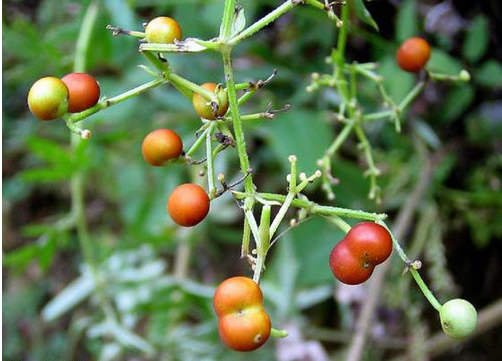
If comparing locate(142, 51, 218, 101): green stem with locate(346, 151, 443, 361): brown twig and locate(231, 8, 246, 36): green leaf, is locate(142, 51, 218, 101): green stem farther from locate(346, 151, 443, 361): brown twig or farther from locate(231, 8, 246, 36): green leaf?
locate(346, 151, 443, 361): brown twig

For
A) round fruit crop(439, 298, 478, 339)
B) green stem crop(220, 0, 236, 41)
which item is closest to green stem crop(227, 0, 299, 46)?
green stem crop(220, 0, 236, 41)

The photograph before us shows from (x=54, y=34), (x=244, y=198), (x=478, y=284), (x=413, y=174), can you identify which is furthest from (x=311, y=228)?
(x=244, y=198)

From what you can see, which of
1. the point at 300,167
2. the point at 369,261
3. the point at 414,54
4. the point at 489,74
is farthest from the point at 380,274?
the point at 369,261

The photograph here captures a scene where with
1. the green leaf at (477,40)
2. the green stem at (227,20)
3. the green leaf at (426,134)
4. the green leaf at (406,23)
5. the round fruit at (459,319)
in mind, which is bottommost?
the green leaf at (426,134)

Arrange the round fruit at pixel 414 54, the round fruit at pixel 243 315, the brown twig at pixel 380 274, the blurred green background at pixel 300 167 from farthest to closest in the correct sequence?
the blurred green background at pixel 300 167
the brown twig at pixel 380 274
the round fruit at pixel 414 54
the round fruit at pixel 243 315

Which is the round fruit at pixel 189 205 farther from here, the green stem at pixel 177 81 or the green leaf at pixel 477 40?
the green leaf at pixel 477 40

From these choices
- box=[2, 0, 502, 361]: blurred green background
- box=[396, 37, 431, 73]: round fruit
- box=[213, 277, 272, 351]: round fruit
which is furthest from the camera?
box=[2, 0, 502, 361]: blurred green background

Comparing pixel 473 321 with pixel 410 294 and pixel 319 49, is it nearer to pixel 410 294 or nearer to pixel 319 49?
pixel 410 294

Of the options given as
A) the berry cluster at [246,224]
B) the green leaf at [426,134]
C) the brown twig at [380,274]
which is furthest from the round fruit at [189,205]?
the green leaf at [426,134]
